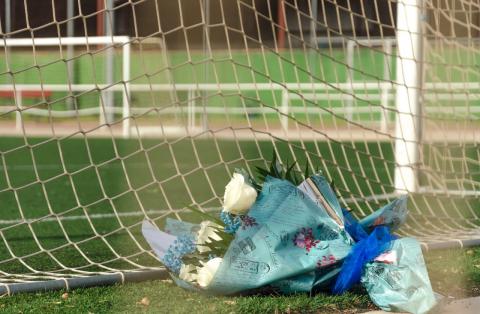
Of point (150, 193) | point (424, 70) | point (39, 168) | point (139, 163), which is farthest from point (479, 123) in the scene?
point (39, 168)

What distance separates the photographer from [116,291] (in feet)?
9.09

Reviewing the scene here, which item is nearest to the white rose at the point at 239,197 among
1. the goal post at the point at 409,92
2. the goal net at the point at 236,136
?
the goal net at the point at 236,136

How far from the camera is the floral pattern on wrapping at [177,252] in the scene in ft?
8.75

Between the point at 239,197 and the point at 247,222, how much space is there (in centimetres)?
7

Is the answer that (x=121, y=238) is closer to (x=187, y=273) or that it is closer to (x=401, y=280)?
(x=187, y=273)

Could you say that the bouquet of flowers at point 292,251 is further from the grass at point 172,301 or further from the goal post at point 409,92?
the goal post at point 409,92

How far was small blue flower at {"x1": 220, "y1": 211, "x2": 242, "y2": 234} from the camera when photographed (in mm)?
2588

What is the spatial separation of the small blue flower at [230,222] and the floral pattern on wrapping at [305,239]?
0.16 metres

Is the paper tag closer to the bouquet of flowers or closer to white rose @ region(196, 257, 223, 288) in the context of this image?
the bouquet of flowers

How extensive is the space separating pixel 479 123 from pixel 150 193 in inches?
75.5

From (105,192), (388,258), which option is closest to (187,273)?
(388,258)

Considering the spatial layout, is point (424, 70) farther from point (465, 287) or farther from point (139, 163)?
point (139, 163)

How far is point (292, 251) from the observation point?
8.39ft

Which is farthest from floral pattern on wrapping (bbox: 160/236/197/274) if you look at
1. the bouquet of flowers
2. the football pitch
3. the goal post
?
the goal post
